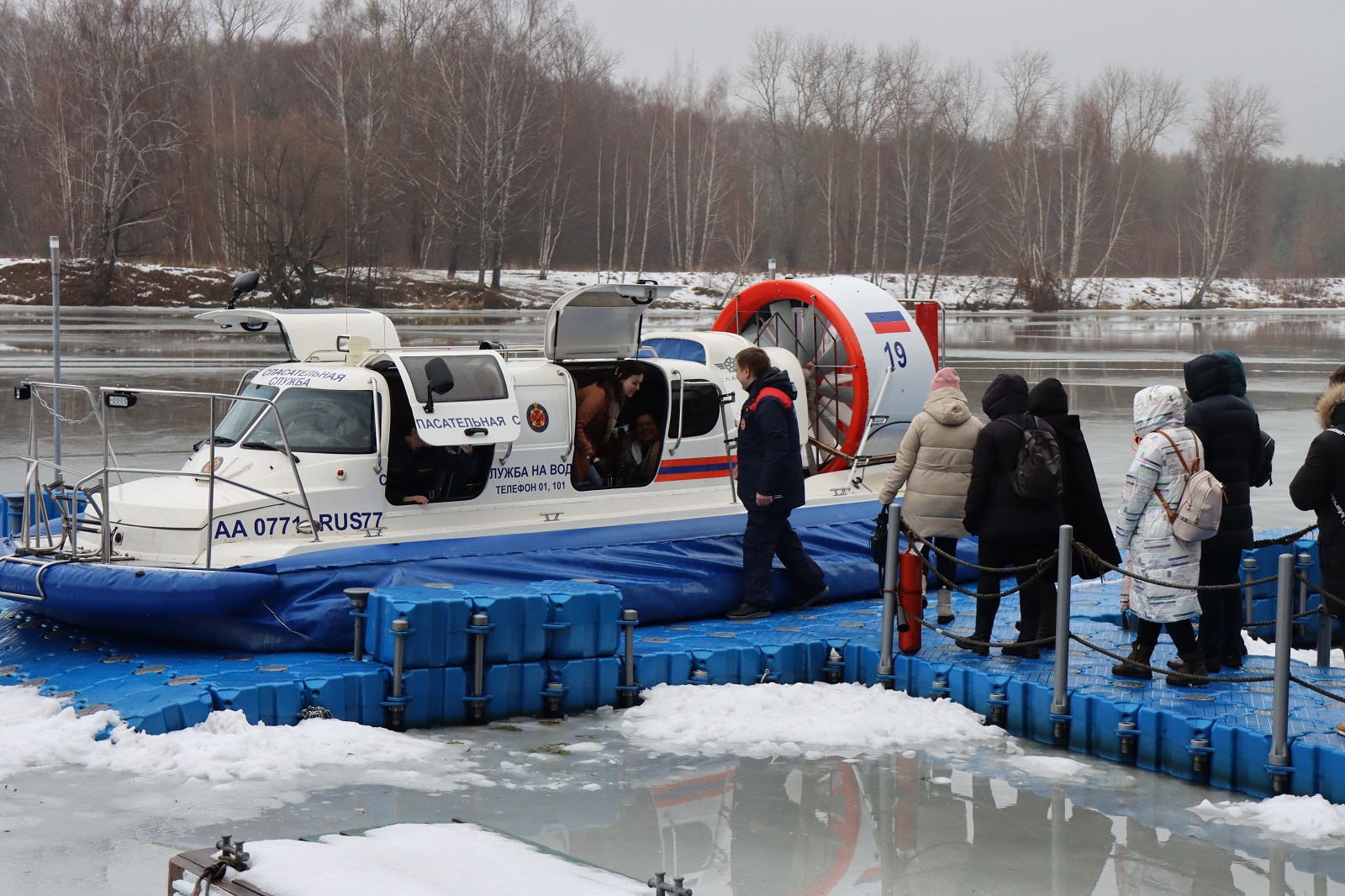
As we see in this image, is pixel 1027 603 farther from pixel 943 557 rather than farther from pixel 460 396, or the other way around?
pixel 460 396

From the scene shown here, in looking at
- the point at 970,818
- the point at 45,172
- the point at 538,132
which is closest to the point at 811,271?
the point at 538,132

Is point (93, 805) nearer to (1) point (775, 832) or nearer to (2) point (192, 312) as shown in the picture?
(1) point (775, 832)

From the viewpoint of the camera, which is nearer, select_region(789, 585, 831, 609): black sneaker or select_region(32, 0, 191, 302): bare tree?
select_region(789, 585, 831, 609): black sneaker

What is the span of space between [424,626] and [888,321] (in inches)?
212

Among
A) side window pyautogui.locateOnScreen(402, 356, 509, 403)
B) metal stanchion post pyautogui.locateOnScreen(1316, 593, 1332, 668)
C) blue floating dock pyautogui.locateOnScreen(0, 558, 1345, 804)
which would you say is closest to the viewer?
blue floating dock pyautogui.locateOnScreen(0, 558, 1345, 804)

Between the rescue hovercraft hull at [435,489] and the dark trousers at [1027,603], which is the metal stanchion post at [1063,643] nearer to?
the dark trousers at [1027,603]

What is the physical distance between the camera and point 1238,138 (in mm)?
62219

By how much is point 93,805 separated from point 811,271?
50.3 metres

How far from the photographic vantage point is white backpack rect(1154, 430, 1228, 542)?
6.23 m

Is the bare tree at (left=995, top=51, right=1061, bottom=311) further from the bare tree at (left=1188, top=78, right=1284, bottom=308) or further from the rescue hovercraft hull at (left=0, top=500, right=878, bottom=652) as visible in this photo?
the rescue hovercraft hull at (left=0, top=500, right=878, bottom=652)

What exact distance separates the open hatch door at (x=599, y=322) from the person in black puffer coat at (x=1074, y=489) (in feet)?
9.31

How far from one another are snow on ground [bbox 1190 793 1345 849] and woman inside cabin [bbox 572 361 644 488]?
14.7ft

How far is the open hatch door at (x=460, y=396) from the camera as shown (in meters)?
7.69

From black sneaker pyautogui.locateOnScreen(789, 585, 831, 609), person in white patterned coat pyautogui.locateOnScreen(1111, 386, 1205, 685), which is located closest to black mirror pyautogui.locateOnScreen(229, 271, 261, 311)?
black sneaker pyautogui.locateOnScreen(789, 585, 831, 609)
